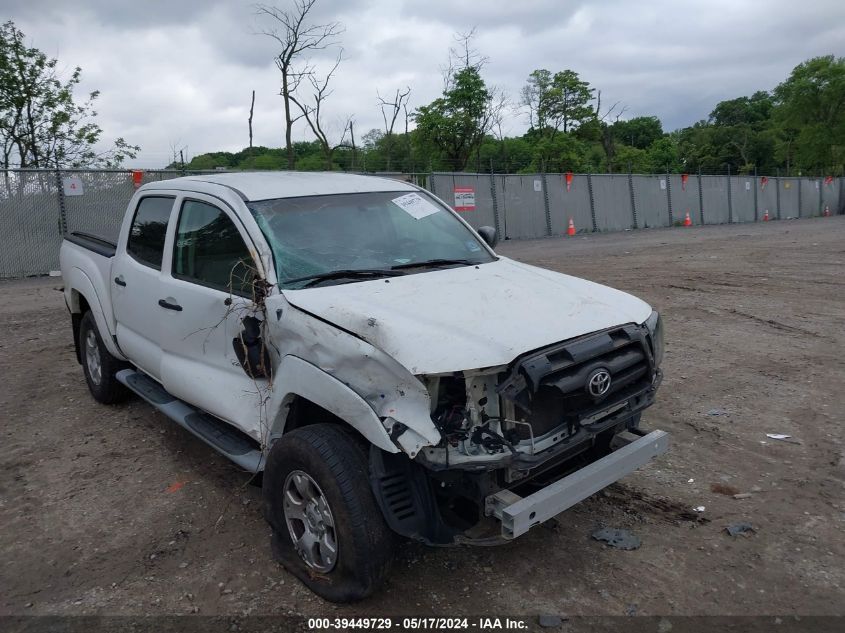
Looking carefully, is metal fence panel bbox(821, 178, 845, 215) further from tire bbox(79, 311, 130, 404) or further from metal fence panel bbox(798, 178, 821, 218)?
tire bbox(79, 311, 130, 404)

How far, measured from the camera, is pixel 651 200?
28672mm

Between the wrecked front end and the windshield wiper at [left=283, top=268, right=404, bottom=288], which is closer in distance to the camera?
the wrecked front end

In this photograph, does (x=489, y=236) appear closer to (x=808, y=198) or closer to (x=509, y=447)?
(x=509, y=447)

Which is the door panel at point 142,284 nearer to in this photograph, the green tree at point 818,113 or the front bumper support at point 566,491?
the front bumper support at point 566,491

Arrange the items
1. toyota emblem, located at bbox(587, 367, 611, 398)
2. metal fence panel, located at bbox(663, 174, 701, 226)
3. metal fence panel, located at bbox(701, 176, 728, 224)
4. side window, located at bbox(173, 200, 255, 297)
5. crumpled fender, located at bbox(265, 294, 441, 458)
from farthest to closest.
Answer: metal fence panel, located at bbox(701, 176, 728, 224) < metal fence panel, located at bbox(663, 174, 701, 226) < side window, located at bbox(173, 200, 255, 297) < toyota emblem, located at bbox(587, 367, 611, 398) < crumpled fender, located at bbox(265, 294, 441, 458)

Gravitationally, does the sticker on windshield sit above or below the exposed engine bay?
above

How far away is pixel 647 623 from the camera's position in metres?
2.86

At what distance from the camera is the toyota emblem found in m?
2.88

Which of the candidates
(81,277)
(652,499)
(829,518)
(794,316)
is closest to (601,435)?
(652,499)

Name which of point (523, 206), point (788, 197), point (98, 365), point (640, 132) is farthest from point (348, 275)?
point (640, 132)

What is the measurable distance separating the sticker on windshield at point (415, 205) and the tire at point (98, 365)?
8.97 ft

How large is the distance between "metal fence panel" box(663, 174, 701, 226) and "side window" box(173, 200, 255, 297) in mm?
28091

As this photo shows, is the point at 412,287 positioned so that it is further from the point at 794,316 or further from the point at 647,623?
the point at 794,316

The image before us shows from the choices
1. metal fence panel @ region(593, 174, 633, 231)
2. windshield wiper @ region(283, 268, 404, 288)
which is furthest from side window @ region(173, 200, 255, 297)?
metal fence panel @ region(593, 174, 633, 231)
